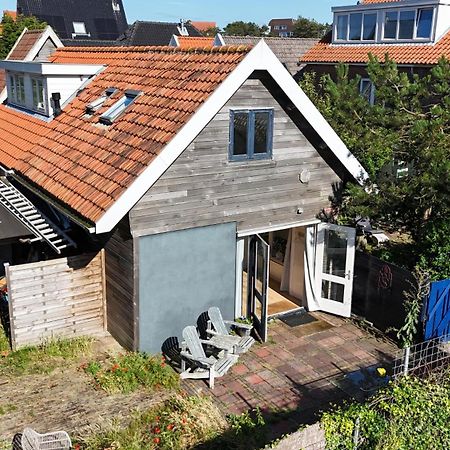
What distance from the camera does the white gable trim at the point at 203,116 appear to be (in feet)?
31.7

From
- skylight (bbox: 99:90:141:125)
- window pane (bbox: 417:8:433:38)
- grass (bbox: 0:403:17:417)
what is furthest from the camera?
window pane (bbox: 417:8:433:38)

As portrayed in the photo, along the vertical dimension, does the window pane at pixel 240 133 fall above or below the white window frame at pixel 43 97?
below

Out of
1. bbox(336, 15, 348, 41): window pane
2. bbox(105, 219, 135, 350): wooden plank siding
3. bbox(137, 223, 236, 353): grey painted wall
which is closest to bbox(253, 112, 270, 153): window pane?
bbox(137, 223, 236, 353): grey painted wall

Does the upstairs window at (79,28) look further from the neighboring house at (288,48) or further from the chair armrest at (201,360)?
the chair armrest at (201,360)

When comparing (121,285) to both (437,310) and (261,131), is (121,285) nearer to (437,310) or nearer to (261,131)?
(261,131)

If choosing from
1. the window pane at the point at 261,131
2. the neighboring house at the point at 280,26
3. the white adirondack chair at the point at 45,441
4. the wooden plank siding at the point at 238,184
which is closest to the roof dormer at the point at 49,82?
the wooden plank siding at the point at 238,184

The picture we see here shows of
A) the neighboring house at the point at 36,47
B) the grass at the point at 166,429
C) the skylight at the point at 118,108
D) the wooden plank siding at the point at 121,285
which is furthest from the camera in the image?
the neighboring house at the point at 36,47

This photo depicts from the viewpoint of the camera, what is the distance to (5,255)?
14.7 metres

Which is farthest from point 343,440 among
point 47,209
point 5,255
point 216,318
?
point 5,255

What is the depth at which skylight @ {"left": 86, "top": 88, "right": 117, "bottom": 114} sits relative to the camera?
1340 centimetres

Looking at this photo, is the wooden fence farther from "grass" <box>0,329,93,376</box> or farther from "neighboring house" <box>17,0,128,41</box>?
"neighboring house" <box>17,0,128,41</box>

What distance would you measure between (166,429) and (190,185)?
14.6 feet

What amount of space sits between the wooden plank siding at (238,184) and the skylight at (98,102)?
13.0 ft

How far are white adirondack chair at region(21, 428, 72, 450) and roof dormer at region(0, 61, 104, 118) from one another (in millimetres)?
9405
